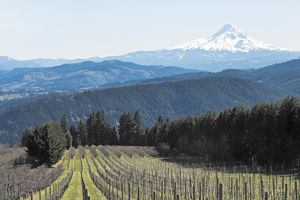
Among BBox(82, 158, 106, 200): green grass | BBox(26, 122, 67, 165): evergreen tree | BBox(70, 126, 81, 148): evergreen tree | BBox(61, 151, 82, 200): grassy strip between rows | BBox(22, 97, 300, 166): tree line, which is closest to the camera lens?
BBox(82, 158, 106, 200): green grass

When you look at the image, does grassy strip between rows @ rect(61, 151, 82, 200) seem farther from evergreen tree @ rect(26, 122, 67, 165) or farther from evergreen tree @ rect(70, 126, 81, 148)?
evergreen tree @ rect(70, 126, 81, 148)

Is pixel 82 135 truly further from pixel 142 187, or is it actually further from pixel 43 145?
pixel 142 187

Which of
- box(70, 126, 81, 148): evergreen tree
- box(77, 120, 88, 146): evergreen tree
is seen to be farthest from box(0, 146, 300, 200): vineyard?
box(77, 120, 88, 146): evergreen tree

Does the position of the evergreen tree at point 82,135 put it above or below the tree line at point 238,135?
below

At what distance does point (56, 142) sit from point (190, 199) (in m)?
43.6

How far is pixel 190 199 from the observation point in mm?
38750

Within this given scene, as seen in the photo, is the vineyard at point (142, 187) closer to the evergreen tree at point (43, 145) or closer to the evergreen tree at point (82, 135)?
the evergreen tree at point (43, 145)

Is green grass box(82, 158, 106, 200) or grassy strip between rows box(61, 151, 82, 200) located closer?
green grass box(82, 158, 106, 200)

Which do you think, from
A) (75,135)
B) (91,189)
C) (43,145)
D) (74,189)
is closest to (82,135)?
(75,135)

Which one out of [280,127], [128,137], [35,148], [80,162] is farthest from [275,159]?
[128,137]

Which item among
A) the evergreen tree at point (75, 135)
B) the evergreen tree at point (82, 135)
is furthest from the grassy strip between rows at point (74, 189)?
the evergreen tree at point (82, 135)

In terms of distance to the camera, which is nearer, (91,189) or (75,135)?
(91,189)

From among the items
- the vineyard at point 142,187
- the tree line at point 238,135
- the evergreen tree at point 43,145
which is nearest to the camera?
the vineyard at point 142,187

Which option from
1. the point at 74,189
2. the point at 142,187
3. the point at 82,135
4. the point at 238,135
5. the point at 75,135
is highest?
the point at 238,135
